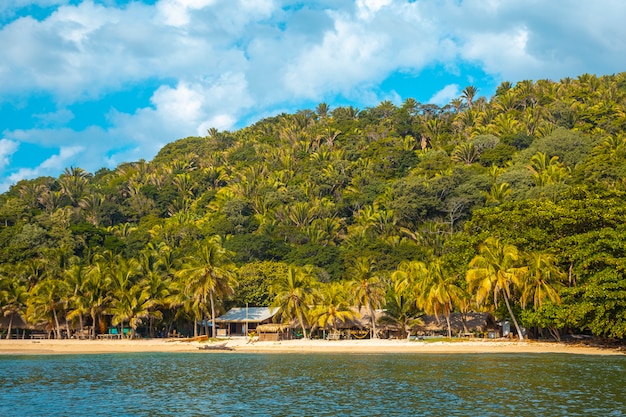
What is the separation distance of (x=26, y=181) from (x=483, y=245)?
109290mm

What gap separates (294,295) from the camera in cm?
5391

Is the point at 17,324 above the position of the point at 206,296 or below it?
below

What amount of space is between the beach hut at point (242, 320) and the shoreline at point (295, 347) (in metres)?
4.28

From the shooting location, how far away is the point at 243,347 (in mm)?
52281

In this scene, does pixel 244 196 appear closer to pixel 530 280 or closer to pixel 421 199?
pixel 421 199

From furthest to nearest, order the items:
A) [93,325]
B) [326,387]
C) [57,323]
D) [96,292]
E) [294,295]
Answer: [57,323] → [93,325] → [96,292] → [294,295] → [326,387]

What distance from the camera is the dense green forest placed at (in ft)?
147

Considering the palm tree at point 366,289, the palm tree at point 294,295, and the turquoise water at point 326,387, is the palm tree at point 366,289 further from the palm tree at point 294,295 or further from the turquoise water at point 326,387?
the turquoise water at point 326,387

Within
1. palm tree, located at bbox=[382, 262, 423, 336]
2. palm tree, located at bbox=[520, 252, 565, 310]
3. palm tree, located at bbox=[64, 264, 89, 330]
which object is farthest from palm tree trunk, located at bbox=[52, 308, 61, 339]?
palm tree, located at bbox=[520, 252, 565, 310]

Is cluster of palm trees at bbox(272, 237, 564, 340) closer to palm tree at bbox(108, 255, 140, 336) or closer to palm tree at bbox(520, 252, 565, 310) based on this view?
palm tree at bbox(520, 252, 565, 310)

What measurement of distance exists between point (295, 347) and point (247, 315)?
1176 centimetres

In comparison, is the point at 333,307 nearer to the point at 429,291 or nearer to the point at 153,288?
the point at 429,291

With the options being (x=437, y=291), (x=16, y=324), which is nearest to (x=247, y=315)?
(x=437, y=291)

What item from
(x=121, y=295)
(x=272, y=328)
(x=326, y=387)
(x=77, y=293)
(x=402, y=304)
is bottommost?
(x=326, y=387)
